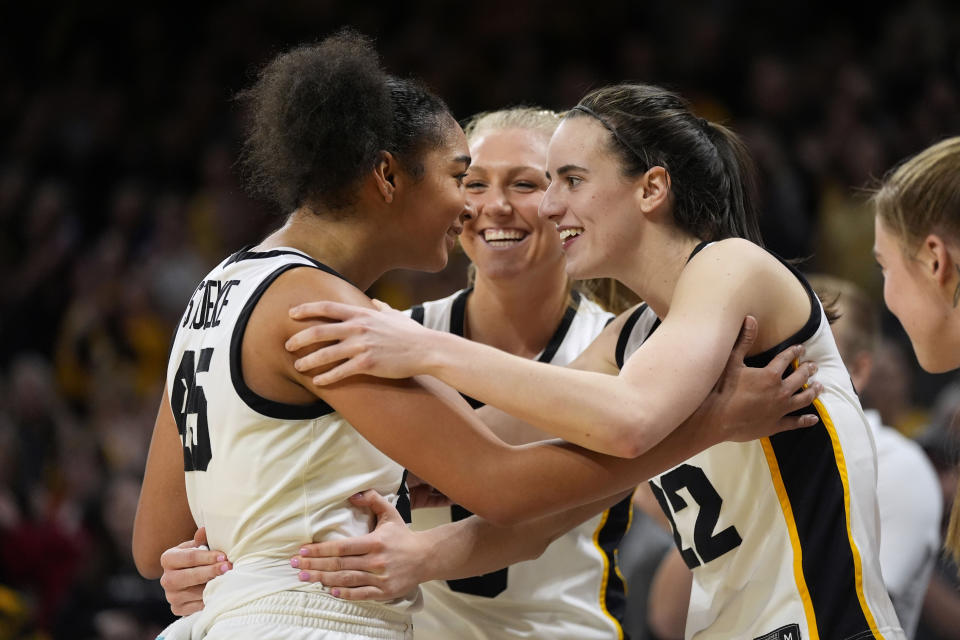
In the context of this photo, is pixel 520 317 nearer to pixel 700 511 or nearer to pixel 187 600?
pixel 700 511

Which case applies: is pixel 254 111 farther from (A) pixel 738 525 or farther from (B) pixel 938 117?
(B) pixel 938 117

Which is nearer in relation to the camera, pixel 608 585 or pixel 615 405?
pixel 615 405

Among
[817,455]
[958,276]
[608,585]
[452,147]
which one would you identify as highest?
[452,147]

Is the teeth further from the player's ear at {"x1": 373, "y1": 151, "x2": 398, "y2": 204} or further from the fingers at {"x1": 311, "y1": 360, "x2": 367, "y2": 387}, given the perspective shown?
the fingers at {"x1": 311, "y1": 360, "x2": 367, "y2": 387}

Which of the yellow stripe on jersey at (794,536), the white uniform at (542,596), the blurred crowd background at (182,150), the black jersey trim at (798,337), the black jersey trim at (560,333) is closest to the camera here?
the yellow stripe on jersey at (794,536)

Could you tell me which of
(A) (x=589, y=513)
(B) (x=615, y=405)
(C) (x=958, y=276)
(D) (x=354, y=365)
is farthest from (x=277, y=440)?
(C) (x=958, y=276)

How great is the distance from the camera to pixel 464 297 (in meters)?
3.49

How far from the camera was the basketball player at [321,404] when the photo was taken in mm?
2189

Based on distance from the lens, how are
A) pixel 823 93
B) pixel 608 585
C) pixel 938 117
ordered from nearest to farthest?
pixel 608 585, pixel 938 117, pixel 823 93

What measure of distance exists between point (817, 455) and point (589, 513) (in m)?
0.64

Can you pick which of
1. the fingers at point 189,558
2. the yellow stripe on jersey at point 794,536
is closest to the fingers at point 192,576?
the fingers at point 189,558

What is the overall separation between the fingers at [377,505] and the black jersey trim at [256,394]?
183 mm

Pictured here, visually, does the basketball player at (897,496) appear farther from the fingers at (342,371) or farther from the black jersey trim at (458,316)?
the fingers at (342,371)

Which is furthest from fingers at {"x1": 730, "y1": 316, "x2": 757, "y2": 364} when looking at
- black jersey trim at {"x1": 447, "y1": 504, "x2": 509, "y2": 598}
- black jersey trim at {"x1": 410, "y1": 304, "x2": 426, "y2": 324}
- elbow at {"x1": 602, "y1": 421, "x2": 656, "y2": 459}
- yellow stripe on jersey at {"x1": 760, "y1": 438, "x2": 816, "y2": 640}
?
black jersey trim at {"x1": 410, "y1": 304, "x2": 426, "y2": 324}
